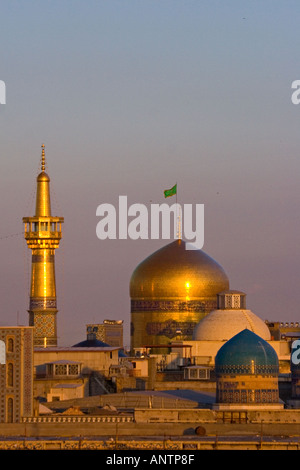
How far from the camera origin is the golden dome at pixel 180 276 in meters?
110

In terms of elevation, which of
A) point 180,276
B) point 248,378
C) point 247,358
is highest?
point 180,276

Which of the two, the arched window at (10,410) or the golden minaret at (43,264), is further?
the golden minaret at (43,264)

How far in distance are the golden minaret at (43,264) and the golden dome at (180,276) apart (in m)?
6.14

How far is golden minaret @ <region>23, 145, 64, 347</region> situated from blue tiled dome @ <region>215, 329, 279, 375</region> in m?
20.6

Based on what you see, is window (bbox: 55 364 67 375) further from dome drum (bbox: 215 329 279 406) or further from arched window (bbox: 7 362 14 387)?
dome drum (bbox: 215 329 279 406)

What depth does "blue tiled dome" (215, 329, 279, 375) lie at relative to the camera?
86.4 meters

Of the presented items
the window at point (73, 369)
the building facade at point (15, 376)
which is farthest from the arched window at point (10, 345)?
the window at point (73, 369)

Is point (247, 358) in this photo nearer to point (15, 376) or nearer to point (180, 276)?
point (15, 376)

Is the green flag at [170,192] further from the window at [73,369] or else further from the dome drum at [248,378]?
the dome drum at [248,378]

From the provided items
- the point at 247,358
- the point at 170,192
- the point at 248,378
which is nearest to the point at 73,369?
the point at 247,358

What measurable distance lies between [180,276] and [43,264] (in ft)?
25.5

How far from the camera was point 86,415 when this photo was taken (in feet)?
280

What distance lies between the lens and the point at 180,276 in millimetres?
110500
